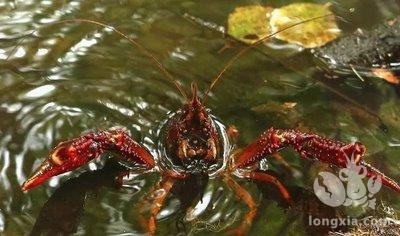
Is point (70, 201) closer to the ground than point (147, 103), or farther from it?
closer to the ground

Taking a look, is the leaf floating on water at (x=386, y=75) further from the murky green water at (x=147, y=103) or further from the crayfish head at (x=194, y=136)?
the crayfish head at (x=194, y=136)

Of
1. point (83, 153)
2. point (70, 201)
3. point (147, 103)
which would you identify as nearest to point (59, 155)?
point (83, 153)

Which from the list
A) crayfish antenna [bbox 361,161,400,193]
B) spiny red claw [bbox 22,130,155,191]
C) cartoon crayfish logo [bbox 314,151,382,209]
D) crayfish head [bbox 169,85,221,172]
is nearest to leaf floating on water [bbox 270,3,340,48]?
cartoon crayfish logo [bbox 314,151,382,209]

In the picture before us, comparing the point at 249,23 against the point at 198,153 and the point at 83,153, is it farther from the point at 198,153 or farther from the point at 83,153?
the point at 83,153

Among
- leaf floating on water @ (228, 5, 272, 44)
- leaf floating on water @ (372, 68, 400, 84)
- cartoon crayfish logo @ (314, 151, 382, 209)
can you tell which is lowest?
cartoon crayfish logo @ (314, 151, 382, 209)

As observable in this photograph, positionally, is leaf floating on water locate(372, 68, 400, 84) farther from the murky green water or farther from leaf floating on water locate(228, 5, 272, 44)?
leaf floating on water locate(228, 5, 272, 44)

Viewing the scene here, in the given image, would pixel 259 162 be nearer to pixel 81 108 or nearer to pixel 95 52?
pixel 81 108
